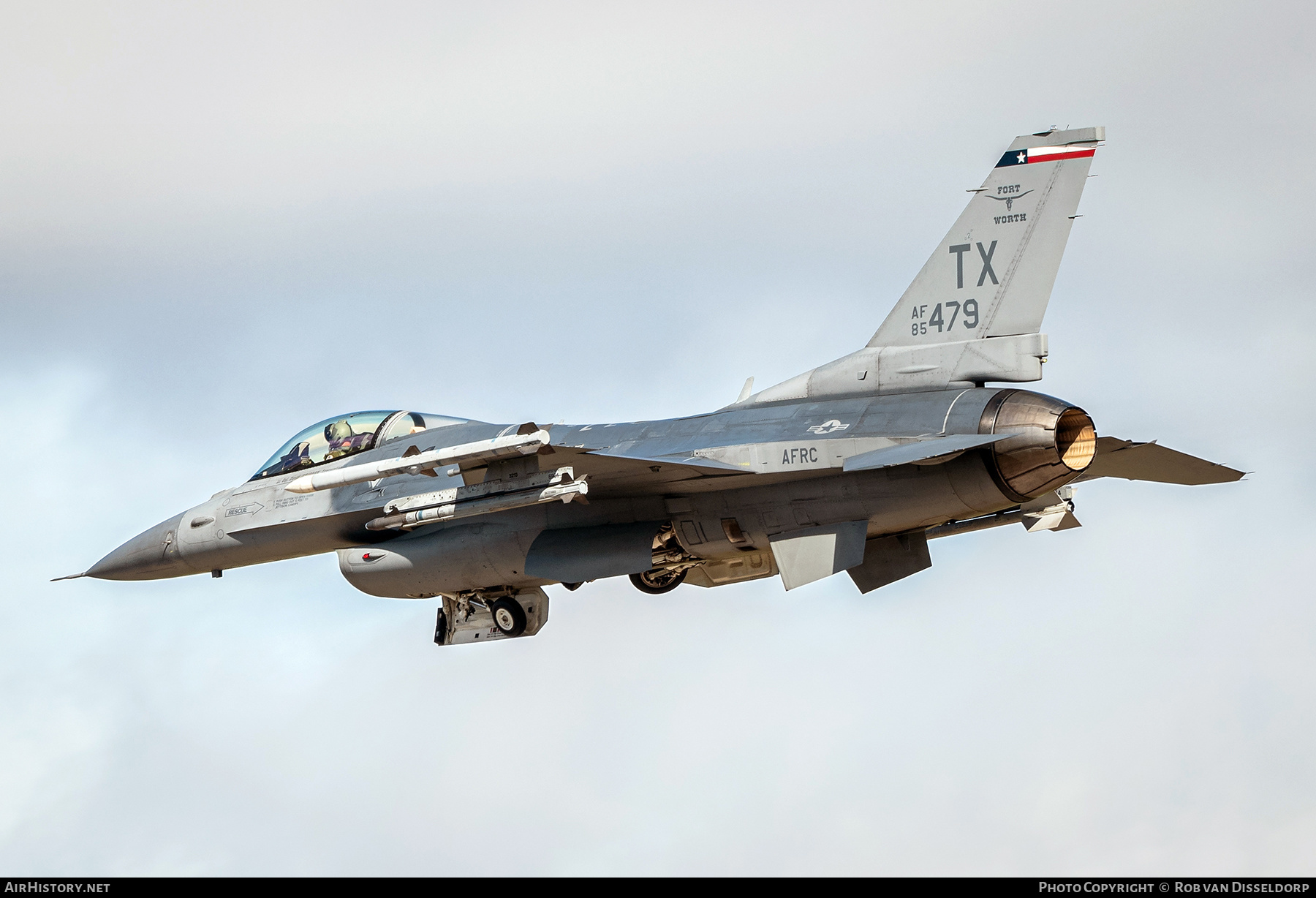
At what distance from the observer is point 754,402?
1622 centimetres

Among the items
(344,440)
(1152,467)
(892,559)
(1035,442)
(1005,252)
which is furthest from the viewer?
(344,440)

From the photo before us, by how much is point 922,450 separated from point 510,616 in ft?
20.9

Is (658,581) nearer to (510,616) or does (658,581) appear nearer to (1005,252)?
(510,616)

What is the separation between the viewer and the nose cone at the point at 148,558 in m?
18.7

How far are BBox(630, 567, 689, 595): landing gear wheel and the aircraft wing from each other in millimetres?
4749

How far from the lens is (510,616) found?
17859 mm

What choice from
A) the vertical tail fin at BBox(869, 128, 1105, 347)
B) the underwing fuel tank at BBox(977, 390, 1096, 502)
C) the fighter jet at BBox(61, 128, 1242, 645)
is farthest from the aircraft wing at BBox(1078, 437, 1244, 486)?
the vertical tail fin at BBox(869, 128, 1105, 347)

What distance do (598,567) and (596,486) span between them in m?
1.04

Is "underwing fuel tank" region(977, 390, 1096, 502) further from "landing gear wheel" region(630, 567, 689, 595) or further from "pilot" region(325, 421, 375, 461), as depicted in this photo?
"pilot" region(325, 421, 375, 461)

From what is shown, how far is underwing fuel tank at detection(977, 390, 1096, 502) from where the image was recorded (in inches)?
543

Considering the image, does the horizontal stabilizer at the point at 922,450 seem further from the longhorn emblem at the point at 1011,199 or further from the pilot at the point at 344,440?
the pilot at the point at 344,440

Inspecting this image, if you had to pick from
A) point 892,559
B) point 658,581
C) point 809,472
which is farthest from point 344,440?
point 892,559
